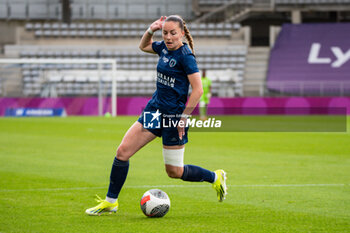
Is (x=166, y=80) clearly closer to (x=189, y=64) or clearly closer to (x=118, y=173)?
(x=189, y=64)

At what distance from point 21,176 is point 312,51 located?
102 ft

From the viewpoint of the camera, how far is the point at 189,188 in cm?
838

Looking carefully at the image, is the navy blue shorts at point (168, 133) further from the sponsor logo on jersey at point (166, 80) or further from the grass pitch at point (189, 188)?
the grass pitch at point (189, 188)

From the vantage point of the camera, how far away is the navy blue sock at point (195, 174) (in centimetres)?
656

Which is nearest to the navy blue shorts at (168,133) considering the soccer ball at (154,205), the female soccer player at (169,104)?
the female soccer player at (169,104)

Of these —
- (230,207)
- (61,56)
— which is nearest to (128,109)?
(61,56)

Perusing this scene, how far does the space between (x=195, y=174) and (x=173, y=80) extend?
3.62ft

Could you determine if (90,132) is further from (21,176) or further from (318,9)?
(318,9)

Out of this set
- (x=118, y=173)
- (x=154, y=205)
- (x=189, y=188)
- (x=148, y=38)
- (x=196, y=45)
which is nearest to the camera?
(x=154, y=205)

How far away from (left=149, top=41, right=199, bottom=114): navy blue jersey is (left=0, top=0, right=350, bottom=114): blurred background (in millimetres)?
27551

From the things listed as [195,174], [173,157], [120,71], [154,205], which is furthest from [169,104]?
[120,71]

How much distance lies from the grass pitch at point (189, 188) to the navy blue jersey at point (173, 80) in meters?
1.16

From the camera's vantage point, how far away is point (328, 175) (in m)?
9.57

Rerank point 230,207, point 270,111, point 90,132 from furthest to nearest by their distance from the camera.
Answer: point 270,111, point 90,132, point 230,207
